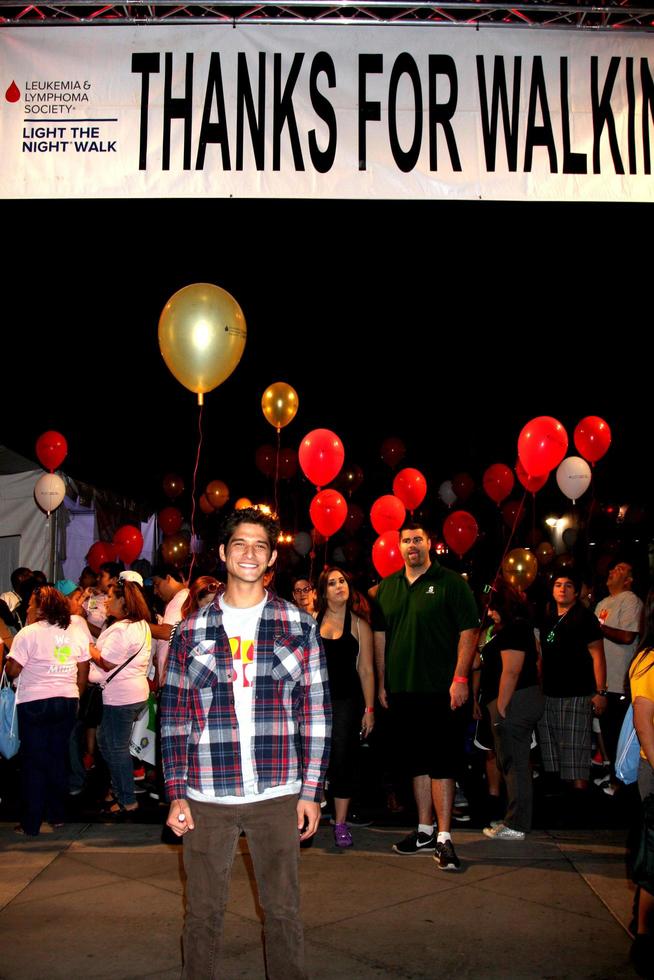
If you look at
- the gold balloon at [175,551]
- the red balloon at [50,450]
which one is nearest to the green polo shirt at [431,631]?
the red balloon at [50,450]

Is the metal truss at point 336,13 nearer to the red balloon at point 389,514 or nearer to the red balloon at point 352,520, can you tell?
the red balloon at point 389,514

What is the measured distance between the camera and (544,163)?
4.81 meters

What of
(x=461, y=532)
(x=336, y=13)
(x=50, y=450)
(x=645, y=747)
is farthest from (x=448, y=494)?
(x=645, y=747)

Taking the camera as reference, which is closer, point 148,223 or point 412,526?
point 412,526

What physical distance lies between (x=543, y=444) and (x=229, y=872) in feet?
29.3

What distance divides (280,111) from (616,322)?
14641 mm

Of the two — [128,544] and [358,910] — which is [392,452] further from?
[358,910]

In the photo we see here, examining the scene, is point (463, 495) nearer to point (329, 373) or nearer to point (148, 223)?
point (329, 373)

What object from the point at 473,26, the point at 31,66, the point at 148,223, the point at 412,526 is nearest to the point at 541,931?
the point at 412,526

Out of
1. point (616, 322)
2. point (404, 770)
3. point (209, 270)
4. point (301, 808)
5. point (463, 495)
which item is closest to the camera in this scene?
point (301, 808)

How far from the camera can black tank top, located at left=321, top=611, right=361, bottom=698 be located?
20.5 ft

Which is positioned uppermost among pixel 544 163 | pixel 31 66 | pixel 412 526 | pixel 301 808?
pixel 31 66

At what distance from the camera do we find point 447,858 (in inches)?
208

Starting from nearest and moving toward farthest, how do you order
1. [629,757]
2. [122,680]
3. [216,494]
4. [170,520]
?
[629,757]
[122,680]
[170,520]
[216,494]
